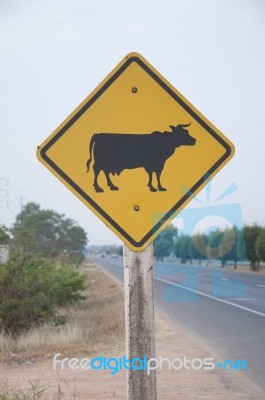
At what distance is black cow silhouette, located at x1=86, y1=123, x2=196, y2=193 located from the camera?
9.27ft

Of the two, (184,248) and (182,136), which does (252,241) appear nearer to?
(184,248)

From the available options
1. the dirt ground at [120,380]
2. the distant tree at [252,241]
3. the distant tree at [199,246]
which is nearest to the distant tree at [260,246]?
the distant tree at [252,241]

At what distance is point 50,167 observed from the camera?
285 cm

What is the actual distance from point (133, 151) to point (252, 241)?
131 ft

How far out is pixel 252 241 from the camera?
4159 centimetres

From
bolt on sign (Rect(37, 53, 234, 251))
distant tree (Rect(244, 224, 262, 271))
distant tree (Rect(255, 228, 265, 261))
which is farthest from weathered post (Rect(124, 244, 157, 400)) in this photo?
distant tree (Rect(244, 224, 262, 271))

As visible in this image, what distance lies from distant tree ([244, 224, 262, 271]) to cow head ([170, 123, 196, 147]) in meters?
38.6

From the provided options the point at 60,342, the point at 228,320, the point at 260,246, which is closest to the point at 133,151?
the point at 60,342

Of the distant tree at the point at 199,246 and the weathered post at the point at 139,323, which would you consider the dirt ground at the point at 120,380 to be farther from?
the distant tree at the point at 199,246

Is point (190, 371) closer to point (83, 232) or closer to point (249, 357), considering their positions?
point (249, 357)

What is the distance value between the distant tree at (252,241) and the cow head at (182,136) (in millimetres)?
38598

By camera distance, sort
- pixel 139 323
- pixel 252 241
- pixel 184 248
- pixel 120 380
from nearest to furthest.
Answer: pixel 139 323
pixel 120 380
pixel 252 241
pixel 184 248

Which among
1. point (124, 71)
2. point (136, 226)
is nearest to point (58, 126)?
point (124, 71)

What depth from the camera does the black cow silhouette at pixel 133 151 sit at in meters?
2.82
